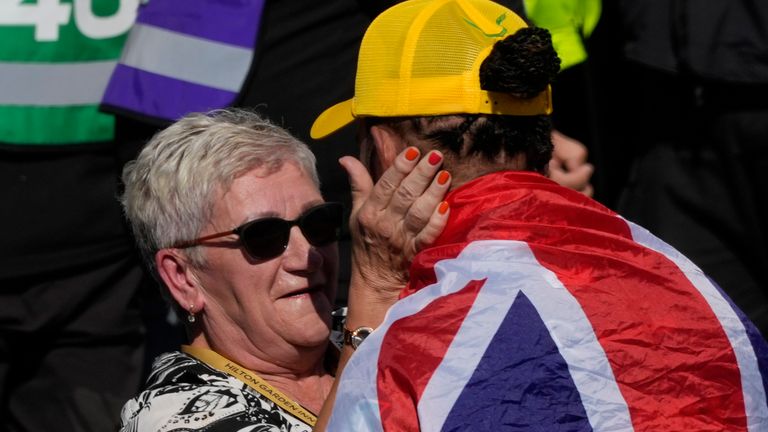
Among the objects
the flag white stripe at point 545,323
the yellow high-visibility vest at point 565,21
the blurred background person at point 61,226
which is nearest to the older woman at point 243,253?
the flag white stripe at point 545,323

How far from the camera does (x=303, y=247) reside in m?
2.87

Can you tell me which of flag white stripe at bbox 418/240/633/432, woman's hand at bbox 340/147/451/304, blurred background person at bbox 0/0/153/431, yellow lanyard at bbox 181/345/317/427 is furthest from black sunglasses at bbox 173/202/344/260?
blurred background person at bbox 0/0/153/431

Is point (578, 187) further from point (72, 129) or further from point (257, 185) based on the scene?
point (72, 129)

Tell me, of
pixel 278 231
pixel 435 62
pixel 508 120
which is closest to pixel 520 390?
pixel 508 120

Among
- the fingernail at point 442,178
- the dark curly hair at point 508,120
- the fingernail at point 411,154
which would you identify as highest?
the dark curly hair at point 508,120

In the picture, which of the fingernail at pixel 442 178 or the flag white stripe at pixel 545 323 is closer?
the flag white stripe at pixel 545 323

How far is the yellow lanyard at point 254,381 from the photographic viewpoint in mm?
2736

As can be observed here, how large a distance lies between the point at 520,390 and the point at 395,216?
0.44m

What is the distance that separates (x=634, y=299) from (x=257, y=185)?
1019 mm

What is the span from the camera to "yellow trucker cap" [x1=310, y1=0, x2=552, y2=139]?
2.28 meters

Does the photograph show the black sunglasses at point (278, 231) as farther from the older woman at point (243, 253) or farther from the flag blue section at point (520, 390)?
the flag blue section at point (520, 390)

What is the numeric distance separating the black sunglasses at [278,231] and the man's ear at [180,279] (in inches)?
1.3

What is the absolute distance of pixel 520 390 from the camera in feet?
6.60

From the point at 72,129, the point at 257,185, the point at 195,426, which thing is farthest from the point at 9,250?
the point at 195,426
